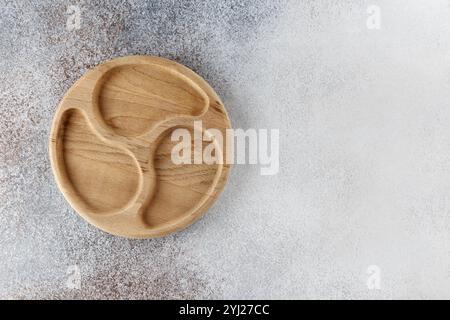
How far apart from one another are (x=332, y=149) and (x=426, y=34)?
0.92ft

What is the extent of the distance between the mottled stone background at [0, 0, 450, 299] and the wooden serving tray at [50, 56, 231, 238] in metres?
0.06

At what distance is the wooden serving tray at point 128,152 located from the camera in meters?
0.90

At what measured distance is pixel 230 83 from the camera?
3.10ft

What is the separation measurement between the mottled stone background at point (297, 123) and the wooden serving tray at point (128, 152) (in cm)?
6

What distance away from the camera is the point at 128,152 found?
2.93 ft

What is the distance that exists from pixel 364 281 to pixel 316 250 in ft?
0.36

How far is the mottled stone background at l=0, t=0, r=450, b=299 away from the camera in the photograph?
944mm

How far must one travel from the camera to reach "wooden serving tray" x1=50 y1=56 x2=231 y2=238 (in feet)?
2.94

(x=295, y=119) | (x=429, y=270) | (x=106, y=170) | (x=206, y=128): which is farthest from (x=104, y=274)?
(x=429, y=270)

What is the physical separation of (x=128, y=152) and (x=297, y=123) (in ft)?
1.04

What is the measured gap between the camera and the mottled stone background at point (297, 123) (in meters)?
0.94

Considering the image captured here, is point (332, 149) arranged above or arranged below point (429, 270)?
above
